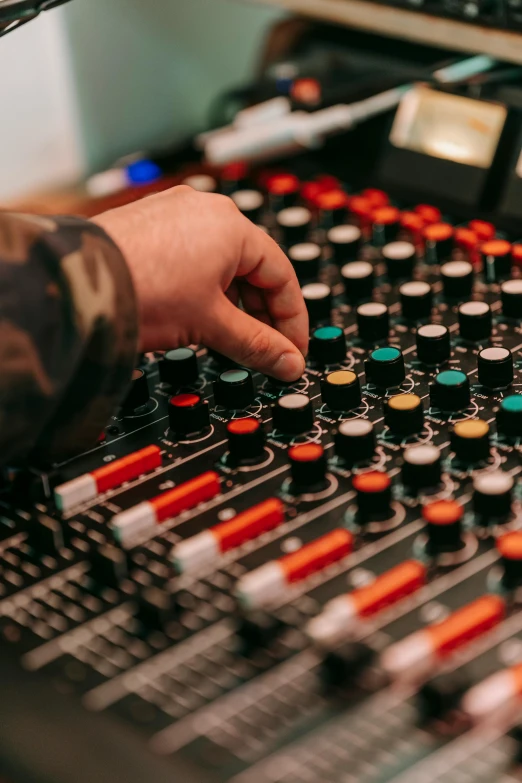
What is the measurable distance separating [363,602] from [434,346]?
0.39 meters

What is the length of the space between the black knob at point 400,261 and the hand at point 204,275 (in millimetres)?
203

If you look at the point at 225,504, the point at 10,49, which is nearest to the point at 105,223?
the point at 225,504

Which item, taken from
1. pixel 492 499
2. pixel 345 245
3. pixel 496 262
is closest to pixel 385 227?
pixel 345 245

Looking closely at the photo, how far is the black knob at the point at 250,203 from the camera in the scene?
1.57 m

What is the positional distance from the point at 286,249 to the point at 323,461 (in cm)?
53

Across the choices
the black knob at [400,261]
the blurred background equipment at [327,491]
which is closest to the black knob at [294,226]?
the blurred background equipment at [327,491]

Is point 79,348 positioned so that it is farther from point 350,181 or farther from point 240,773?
point 350,181

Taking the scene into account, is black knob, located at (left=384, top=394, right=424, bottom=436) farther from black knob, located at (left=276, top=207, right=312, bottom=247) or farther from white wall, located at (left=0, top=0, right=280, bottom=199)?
white wall, located at (left=0, top=0, right=280, bottom=199)

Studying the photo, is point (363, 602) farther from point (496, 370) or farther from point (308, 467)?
point (496, 370)

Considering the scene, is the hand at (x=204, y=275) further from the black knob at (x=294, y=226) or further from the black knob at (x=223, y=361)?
the black knob at (x=294, y=226)

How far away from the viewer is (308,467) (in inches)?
39.2

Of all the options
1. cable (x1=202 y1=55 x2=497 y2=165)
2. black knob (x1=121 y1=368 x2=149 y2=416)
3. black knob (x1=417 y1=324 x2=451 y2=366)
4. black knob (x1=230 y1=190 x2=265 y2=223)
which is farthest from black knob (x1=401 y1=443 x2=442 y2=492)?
cable (x1=202 y1=55 x2=497 y2=165)

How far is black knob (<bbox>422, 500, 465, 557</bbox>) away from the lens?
0.90 meters

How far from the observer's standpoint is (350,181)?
5.31 ft
